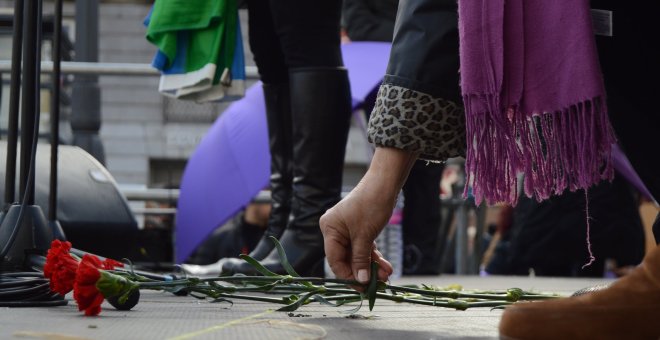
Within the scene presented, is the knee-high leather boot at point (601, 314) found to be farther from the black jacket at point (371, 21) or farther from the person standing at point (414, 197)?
the black jacket at point (371, 21)

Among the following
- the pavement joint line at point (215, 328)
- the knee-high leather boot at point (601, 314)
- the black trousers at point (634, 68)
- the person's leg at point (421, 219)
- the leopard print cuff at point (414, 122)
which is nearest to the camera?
the knee-high leather boot at point (601, 314)

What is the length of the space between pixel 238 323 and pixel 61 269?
1.00ft

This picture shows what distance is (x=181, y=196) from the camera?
5223 millimetres

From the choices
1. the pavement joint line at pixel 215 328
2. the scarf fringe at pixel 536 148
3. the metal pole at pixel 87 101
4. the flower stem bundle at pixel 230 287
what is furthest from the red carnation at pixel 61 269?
the metal pole at pixel 87 101

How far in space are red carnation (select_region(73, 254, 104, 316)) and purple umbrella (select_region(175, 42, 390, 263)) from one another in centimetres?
322

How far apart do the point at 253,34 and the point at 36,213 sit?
47.2 inches

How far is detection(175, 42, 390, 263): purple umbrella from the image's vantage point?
4.91 meters

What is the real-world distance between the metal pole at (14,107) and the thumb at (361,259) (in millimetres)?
828

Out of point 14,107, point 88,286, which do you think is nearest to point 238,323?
point 88,286

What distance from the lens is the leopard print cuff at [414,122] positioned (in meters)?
1.56

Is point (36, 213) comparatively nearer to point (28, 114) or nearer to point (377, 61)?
point (28, 114)

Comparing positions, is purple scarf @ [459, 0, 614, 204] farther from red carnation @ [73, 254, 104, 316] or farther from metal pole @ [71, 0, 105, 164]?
metal pole @ [71, 0, 105, 164]

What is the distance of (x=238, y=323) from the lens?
5.40ft

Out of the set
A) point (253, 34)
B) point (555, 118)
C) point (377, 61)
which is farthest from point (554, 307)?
point (377, 61)
